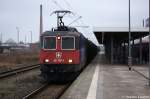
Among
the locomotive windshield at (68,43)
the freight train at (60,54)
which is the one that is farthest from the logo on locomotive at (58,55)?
the locomotive windshield at (68,43)

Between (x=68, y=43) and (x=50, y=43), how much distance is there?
0.99 metres

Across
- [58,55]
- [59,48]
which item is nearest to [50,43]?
[59,48]

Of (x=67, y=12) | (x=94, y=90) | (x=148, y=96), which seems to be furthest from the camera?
(x=67, y=12)

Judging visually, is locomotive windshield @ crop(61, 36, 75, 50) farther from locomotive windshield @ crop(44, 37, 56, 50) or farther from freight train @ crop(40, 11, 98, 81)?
locomotive windshield @ crop(44, 37, 56, 50)

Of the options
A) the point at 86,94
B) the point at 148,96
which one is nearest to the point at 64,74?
the point at 86,94

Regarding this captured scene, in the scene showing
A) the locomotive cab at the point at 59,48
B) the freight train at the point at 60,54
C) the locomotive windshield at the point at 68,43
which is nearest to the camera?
the freight train at the point at 60,54

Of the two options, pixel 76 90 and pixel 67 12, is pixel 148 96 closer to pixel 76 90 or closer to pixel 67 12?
pixel 76 90

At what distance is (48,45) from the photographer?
797 inches

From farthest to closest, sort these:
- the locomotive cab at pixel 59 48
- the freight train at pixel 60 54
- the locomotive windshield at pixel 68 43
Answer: the locomotive windshield at pixel 68 43 < the locomotive cab at pixel 59 48 < the freight train at pixel 60 54

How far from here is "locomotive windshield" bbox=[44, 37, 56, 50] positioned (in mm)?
20188

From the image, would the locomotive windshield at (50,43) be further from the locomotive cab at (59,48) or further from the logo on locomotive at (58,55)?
the logo on locomotive at (58,55)

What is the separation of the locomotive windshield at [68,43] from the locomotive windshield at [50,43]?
496mm

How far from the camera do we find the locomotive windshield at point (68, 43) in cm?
2016

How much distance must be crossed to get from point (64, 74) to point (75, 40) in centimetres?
204
